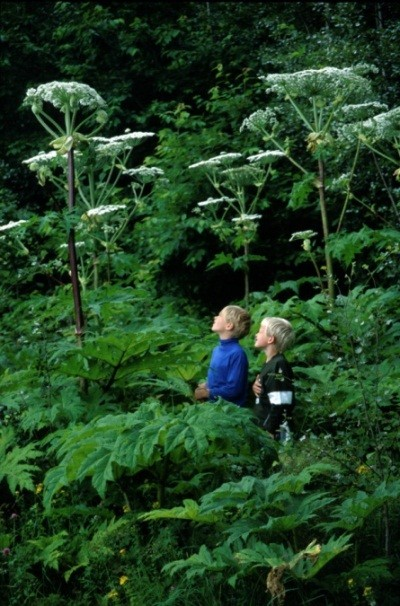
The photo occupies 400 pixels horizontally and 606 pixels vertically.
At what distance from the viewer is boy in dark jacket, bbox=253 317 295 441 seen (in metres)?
6.04

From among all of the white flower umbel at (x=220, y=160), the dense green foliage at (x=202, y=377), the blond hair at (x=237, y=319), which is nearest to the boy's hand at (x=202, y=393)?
the dense green foliage at (x=202, y=377)

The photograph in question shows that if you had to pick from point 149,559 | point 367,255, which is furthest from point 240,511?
point 367,255

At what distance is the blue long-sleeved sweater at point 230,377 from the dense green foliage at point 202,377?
0.99 ft

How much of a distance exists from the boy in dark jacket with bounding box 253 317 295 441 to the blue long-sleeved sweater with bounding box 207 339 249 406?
118 millimetres

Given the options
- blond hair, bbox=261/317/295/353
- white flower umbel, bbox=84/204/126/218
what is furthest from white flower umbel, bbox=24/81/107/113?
blond hair, bbox=261/317/295/353

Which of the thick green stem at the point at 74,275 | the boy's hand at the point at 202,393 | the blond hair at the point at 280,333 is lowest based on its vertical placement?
the boy's hand at the point at 202,393

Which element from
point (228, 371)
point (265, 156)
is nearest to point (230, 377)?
point (228, 371)

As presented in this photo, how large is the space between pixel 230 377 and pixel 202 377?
0.53 m

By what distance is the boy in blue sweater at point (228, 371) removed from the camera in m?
6.38

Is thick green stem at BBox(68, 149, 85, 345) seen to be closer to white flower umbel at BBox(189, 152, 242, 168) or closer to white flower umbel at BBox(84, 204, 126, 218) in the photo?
white flower umbel at BBox(84, 204, 126, 218)

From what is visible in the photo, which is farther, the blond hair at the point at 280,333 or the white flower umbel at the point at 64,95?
the blond hair at the point at 280,333

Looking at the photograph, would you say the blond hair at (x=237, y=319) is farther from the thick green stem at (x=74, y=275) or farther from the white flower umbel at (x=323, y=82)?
the white flower umbel at (x=323, y=82)

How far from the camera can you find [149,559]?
4531mm

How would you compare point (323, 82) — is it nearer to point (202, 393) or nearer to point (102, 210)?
point (102, 210)
